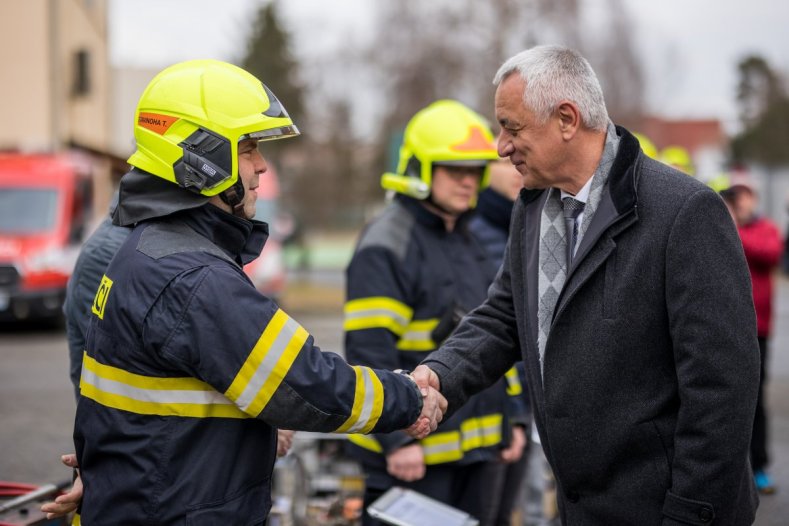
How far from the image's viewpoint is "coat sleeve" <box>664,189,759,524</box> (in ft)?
7.77

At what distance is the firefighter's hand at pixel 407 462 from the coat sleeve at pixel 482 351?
0.55m

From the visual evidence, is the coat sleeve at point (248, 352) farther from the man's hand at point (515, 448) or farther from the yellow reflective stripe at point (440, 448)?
the man's hand at point (515, 448)

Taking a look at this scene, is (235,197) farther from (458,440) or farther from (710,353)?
(458,440)

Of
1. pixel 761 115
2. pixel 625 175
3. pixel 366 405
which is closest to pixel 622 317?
pixel 625 175

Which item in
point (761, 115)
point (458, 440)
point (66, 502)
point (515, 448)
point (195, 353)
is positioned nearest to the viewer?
point (195, 353)

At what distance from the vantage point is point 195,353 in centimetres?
230

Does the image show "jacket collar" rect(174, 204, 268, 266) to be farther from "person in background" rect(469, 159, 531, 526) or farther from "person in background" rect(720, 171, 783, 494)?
"person in background" rect(720, 171, 783, 494)

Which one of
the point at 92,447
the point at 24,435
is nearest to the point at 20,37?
the point at 24,435

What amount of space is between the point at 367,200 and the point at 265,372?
116ft

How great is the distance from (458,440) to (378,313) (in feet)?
2.08

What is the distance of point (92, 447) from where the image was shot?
2445 millimetres

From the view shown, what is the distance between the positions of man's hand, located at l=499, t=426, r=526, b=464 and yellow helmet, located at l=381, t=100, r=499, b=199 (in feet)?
3.93

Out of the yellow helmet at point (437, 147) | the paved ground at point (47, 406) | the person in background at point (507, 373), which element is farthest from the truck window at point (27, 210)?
the yellow helmet at point (437, 147)

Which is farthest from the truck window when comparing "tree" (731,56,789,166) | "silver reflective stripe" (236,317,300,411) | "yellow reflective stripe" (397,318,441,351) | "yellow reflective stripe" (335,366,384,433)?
"tree" (731,56,789,166)
